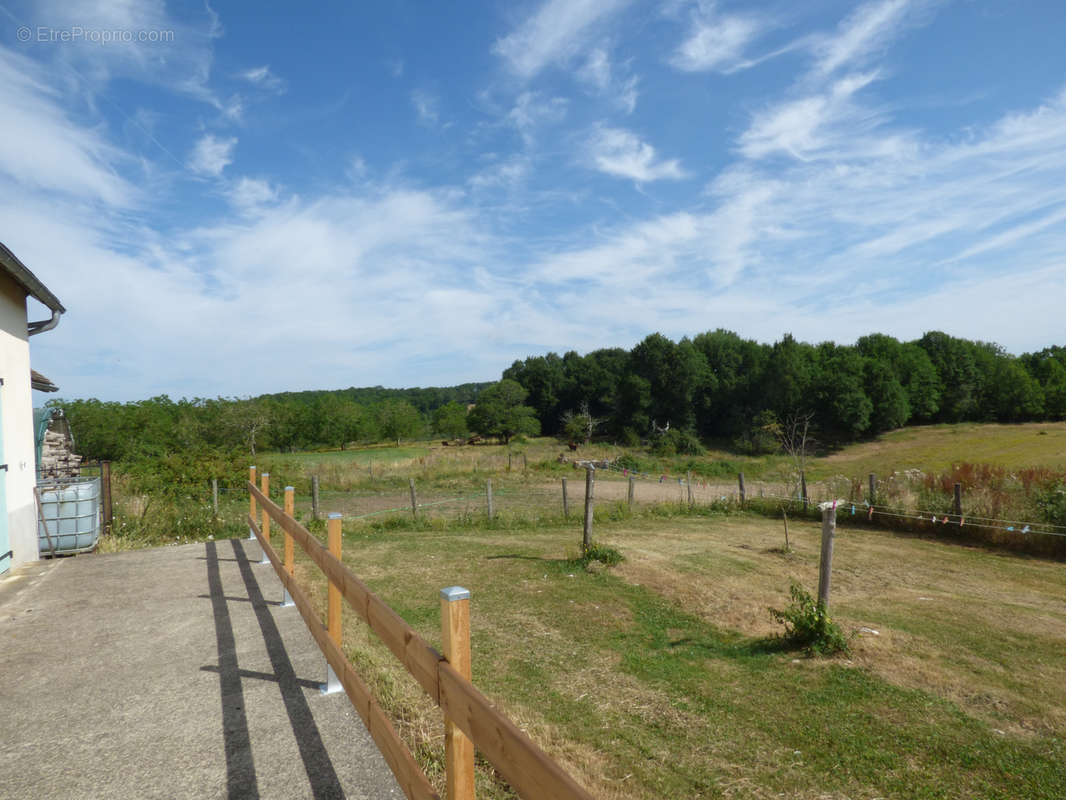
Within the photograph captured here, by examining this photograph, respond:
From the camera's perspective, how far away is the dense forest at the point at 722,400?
46000 mm

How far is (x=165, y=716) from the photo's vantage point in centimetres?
327

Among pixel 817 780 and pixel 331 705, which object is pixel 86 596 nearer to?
pixel 331 705

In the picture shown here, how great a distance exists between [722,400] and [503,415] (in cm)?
2305

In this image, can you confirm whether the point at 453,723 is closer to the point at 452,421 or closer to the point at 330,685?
the point at 330,685

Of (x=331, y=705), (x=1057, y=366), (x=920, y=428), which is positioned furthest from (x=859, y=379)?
(x=331, y=705)

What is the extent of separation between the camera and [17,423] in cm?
691

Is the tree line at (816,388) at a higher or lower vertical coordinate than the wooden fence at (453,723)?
higher

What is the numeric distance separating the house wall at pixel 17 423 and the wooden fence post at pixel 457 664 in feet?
24.5

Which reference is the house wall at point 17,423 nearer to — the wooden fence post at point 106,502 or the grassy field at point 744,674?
the wooden fence post at point 106,502

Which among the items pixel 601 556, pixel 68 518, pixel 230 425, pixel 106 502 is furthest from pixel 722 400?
pixel 68 518

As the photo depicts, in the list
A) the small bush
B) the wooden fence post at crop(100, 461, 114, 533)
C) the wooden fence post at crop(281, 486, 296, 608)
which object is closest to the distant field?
the small bush

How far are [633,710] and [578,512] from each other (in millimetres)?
11364

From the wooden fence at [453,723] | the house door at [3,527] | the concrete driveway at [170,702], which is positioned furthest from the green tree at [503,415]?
the wooden fence at [453,723]

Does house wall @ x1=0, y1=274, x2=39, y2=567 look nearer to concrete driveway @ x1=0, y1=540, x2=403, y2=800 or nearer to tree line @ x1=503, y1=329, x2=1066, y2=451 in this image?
concrete driveway @ x1=0, y1=540, x2=403, y2=800
